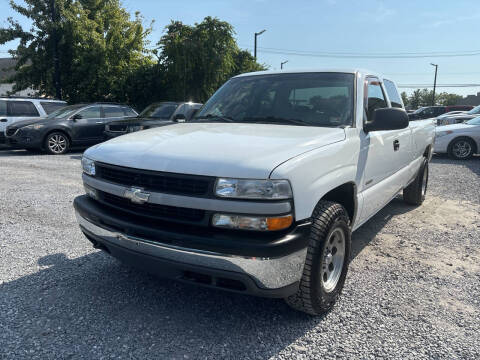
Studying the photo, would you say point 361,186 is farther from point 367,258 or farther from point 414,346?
point 414,346

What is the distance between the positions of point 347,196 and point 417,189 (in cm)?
324

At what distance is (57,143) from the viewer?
11297mm

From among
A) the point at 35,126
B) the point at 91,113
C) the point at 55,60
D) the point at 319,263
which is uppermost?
the point at 55,60

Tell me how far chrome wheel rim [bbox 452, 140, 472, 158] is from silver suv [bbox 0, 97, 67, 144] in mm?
12795

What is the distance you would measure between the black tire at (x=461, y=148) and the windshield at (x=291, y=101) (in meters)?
9.53

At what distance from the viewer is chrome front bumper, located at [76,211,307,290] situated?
2123mm

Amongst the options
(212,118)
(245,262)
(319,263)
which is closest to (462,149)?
(212,118)

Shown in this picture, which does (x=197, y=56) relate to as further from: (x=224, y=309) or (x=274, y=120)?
(x=224, y=309)

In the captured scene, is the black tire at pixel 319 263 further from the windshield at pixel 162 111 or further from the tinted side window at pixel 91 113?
the tinted side window at pixel 91 113

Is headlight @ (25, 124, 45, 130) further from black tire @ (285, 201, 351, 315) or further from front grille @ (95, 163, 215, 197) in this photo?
black tire @ (285, 201, 351, 315)

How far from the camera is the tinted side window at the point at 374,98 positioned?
11.7 feet

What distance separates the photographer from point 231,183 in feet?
7.11

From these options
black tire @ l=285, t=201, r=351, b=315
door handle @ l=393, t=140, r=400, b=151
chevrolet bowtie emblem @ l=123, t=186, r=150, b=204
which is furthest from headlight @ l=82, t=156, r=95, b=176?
door handle @ l=393, t=140, r=400, b=151

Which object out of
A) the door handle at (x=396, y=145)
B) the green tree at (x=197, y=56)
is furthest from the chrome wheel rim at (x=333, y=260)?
the green tree at (x=197, y=56)
